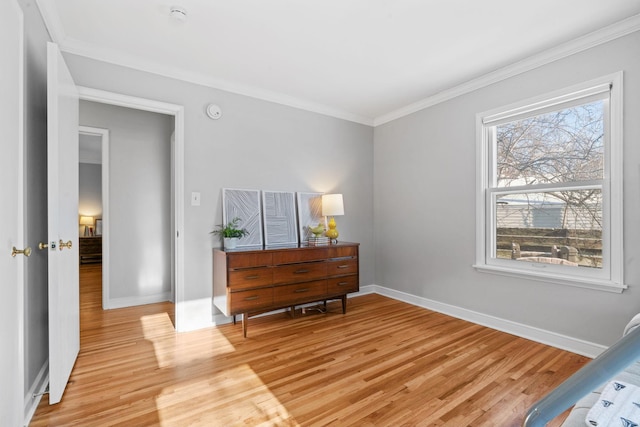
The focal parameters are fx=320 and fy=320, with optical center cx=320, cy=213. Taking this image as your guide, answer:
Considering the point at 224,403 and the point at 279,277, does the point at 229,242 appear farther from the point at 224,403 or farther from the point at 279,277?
the point at 224,403

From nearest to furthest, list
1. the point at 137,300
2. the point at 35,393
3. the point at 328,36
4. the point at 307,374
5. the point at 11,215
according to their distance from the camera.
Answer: the point at 11,215 → the point at 35,393 → the point at 307,374 → the point at 328,36 → the point at 137,300

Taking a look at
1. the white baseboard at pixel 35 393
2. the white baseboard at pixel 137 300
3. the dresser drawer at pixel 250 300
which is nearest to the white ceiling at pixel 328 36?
the dresser drawer at pixel 250 300

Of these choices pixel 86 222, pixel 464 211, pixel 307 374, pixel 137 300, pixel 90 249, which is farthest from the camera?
pixel 86 222

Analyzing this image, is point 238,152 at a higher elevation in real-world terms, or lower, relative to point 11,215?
higher

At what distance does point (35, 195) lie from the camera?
195 centimetres

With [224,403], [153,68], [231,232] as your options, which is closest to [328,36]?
[153,68]

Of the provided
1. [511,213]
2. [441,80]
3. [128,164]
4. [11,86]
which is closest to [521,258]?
[511,213]

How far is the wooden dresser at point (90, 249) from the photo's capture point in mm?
6805

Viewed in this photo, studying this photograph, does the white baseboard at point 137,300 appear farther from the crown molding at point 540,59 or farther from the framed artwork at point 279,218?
the crown molding at point 540,59

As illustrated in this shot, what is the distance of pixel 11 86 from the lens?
1395 millimetres

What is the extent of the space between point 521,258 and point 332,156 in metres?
2.32

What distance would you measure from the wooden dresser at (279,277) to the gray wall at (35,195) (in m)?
1.23

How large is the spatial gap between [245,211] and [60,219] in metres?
1.62

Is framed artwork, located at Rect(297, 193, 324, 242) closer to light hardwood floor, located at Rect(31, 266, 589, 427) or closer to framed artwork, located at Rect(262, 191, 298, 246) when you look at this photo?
framed artwork, located at Rect(262, 191, 298, 246)
